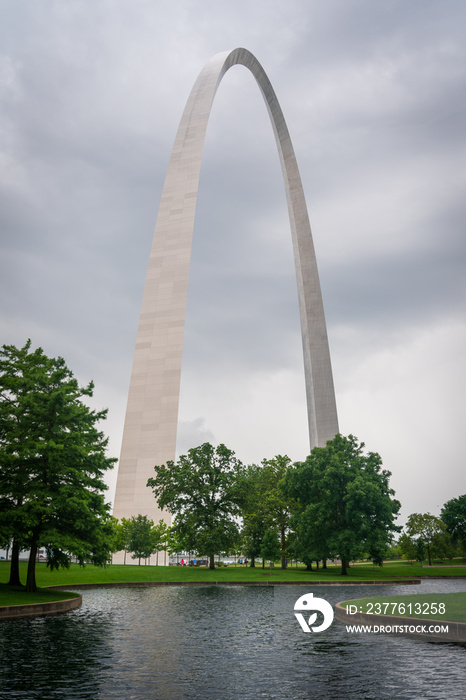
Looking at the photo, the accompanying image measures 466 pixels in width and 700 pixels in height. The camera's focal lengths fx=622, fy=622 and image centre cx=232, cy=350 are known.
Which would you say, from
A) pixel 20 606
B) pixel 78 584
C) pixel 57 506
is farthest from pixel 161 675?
pixel 78 584

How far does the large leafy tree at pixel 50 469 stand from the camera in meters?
24.3

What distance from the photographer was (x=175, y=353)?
48.1m

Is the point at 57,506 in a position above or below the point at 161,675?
above

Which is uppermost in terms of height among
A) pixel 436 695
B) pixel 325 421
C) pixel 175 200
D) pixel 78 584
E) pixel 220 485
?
pixel 175 200

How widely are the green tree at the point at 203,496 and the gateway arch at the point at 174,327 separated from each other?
1.64 m

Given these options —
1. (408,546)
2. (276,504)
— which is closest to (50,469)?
(276,504)

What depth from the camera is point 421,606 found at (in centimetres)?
1733

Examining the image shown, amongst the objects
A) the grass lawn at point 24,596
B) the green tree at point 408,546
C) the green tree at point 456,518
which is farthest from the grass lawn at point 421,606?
the green tree at point 456,518

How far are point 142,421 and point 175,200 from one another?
18.4 metres

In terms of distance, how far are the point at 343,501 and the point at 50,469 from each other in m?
26.5

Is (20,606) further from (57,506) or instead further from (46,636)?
(46,636)

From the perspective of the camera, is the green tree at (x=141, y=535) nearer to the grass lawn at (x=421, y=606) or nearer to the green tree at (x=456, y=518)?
the grass lawn at (x=421, y=606)

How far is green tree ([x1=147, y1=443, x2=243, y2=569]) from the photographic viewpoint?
49688mm

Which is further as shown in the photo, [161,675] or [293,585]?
[293,585]
